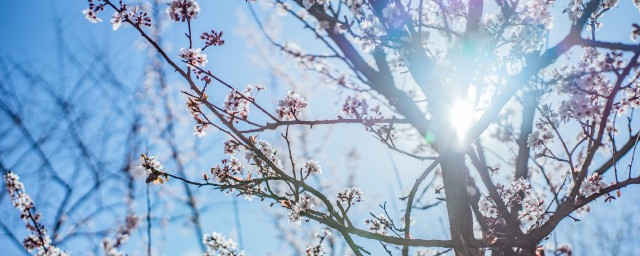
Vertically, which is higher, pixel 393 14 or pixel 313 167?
pixel 393 14

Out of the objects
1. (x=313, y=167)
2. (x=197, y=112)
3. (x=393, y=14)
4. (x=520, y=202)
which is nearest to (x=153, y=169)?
(x=197, y=112)

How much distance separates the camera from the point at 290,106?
2.80 m

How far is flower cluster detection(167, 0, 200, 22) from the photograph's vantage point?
8.70 feet

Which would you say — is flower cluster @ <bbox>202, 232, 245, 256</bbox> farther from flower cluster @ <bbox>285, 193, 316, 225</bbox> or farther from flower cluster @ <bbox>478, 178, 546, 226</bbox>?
flower cluster @ <bbox>478, 178, 546, 226</bbox>

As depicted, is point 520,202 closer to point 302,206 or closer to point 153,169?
point 302,206

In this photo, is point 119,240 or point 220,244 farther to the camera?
point 119,240

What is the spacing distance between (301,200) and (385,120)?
3.10 ft

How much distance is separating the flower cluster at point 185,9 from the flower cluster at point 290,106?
0.87m

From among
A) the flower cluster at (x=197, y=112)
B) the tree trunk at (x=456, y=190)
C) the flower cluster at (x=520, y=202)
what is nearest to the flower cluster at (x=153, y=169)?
the flower cluster at (x=197, y=112)

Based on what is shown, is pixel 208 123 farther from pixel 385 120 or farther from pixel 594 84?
pixel 594 84

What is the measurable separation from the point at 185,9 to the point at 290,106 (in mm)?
999

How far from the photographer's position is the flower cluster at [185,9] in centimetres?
265

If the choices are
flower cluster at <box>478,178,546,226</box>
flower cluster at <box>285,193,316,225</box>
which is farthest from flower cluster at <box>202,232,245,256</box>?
flower cluster at <box>478,178,546,226</box>

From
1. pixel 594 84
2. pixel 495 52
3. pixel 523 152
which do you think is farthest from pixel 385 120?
pixel 523 152
